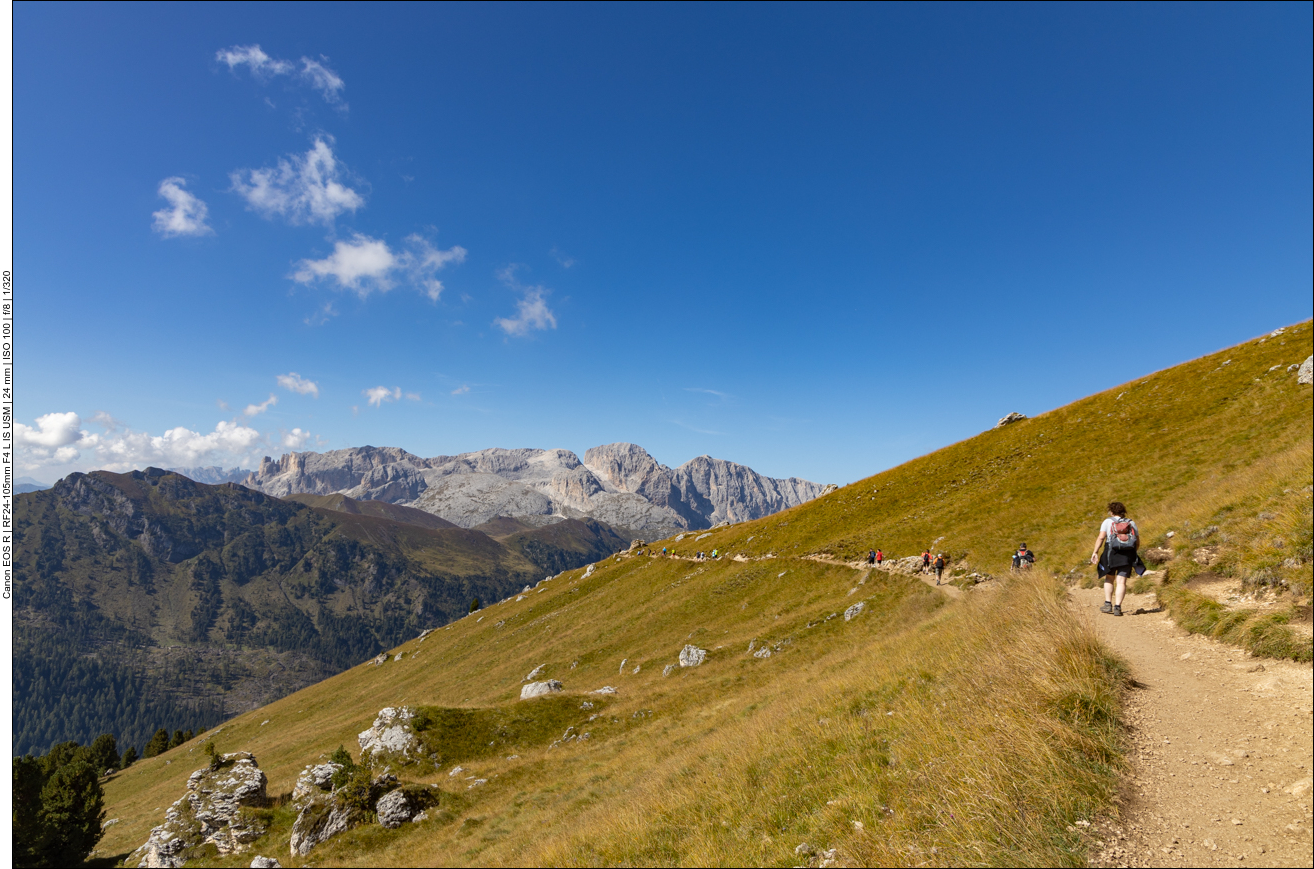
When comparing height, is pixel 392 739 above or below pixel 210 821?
above

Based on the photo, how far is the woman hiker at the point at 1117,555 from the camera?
15.0 m

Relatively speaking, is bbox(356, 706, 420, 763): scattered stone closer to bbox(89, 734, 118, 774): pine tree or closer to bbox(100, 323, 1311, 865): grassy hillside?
bbox(100, 323, 1311, 865): grassy hillside

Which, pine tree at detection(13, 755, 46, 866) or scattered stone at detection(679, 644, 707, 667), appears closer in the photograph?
pine tree at detection(13, 755, 46, 866)

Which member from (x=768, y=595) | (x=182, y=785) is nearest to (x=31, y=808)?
(x=182, y=785)

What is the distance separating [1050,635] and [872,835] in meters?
5.60

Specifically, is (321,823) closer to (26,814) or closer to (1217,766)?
(1217,766)

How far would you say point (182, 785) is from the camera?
220 ft

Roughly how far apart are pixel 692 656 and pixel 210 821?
30971mm

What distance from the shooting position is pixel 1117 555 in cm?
1540

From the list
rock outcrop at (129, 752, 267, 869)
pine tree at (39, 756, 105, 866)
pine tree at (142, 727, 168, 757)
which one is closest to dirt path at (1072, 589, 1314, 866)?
rock outcrop at (129, 752, 267, 869)

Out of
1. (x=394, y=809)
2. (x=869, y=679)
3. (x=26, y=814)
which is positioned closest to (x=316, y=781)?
(x=394, y=809)

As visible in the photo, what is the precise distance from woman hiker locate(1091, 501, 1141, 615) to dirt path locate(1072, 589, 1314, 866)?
4976mm

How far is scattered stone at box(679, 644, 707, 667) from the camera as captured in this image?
133ft

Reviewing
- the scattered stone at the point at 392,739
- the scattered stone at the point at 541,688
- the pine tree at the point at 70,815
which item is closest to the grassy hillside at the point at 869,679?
the scattered stone at the point at 392,739
